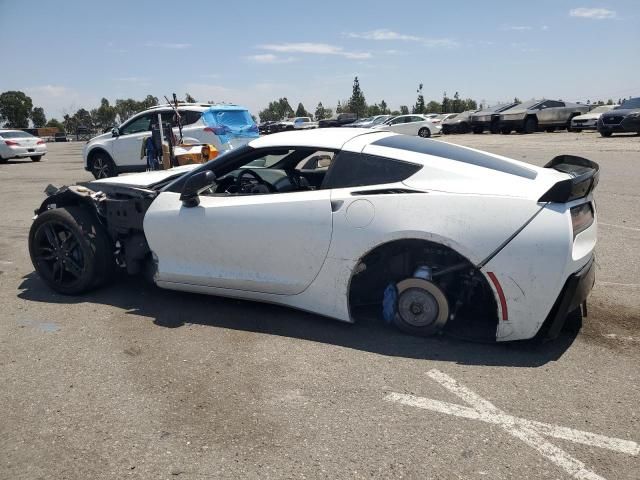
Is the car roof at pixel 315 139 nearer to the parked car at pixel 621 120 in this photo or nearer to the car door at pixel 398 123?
the parked car at pixel 621 120

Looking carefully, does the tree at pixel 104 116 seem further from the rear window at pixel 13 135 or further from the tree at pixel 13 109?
the rear window at pixel 13 135

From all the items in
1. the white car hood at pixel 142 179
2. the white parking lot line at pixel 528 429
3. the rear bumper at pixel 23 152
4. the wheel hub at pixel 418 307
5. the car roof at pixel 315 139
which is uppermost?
the rear bumper at pixel 23 152

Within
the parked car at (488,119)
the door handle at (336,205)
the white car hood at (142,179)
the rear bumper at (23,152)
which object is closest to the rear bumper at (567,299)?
the door handle at (336,205)

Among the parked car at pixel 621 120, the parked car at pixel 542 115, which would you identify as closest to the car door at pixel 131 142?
the parked car at pixel 621 120

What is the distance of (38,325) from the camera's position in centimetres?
393

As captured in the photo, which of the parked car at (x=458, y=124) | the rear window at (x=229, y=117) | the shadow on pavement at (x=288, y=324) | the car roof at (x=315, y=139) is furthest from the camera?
the parked car at (x=458, y=124)

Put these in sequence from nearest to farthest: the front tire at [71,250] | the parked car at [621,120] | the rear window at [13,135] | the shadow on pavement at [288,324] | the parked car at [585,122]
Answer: the shadow on pavement at [288,324]
the front tire at [71,250]
the parked car at [621,120]
the rear window at [13,135]
the parked car at [585,122]

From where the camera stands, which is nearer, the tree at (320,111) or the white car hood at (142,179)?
the white car hood at (142,179)

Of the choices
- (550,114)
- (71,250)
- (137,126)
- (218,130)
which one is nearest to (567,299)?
(71,250)

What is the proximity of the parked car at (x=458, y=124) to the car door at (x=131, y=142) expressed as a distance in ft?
79.5

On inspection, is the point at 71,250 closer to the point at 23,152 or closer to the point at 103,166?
the point at 103,166

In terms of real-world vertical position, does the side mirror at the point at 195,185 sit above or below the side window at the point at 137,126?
below

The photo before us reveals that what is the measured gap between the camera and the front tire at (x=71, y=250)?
4.37 m

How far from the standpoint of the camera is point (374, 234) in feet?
10.9
